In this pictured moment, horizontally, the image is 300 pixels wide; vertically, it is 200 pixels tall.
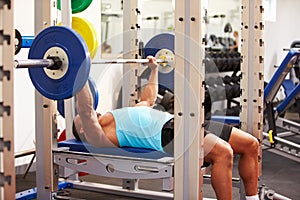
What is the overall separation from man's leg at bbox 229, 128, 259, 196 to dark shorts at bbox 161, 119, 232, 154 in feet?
0.16

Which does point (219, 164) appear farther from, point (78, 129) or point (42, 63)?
point (42, 63)

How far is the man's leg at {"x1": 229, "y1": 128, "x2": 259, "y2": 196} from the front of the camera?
273cm

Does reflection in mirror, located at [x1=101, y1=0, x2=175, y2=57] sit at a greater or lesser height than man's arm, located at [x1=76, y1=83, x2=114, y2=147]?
greater

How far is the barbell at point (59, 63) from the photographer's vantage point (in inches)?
79.3

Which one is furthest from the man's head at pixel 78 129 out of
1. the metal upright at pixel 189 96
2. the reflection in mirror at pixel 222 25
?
the reflection in mirror at pixel 222 25

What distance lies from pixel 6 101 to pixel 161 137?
66.5 inches

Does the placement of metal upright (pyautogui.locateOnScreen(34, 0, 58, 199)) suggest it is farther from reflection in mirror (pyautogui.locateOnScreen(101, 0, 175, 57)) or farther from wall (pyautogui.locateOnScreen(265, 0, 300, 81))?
wall (pyautogui.locateOnScreen(265, 0, 300, 81))

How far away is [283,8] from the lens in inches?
349

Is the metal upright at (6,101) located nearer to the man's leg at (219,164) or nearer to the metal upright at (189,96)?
the metal upright at (189,96)

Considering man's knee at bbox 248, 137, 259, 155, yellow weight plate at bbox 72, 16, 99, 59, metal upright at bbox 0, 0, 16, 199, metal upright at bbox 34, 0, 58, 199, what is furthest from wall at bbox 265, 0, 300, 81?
metal upright at bbox 0, 0, 16, 199

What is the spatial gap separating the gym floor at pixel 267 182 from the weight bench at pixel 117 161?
820 millimetres

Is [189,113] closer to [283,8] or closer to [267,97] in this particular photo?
[267,97]

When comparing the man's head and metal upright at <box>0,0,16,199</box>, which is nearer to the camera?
metal upright at <box>0,0,16,199</box>

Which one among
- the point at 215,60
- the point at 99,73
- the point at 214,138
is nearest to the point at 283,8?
the point at 215,60
